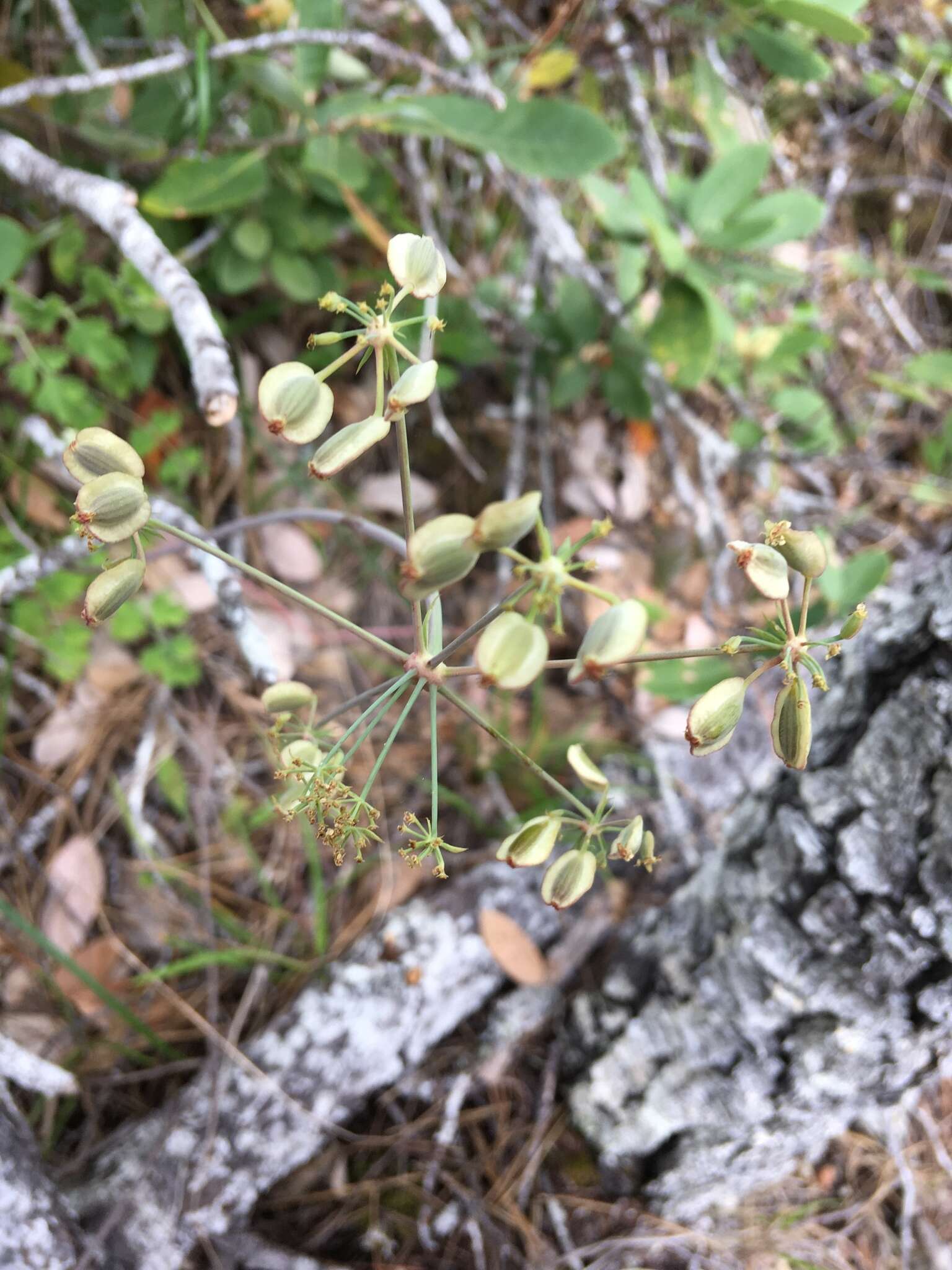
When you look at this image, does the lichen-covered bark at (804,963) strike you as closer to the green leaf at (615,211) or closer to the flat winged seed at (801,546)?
the flat winged seed at (801,546)

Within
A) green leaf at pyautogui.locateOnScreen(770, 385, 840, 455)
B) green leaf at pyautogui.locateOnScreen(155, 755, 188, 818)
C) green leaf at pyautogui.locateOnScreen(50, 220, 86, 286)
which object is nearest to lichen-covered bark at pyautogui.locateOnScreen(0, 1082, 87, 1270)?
green leaf at pyautogui.locateOnScreen(155, 755, 188, 818)

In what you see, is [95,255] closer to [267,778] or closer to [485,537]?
[267,778]

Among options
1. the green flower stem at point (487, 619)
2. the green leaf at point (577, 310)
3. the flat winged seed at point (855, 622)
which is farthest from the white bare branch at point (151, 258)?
the green leaf at point (577, 310)

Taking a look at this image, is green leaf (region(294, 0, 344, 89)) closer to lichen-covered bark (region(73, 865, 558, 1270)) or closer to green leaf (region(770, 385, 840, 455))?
green leaf (region(770, 385, 840, 455))

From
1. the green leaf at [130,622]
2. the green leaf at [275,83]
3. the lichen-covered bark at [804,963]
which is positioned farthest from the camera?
the green leaf at [130,622]

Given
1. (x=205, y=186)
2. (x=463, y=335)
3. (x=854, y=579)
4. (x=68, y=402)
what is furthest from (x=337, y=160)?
(x=854, y=579)

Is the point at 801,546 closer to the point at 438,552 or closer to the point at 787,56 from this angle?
the point at 438,552
